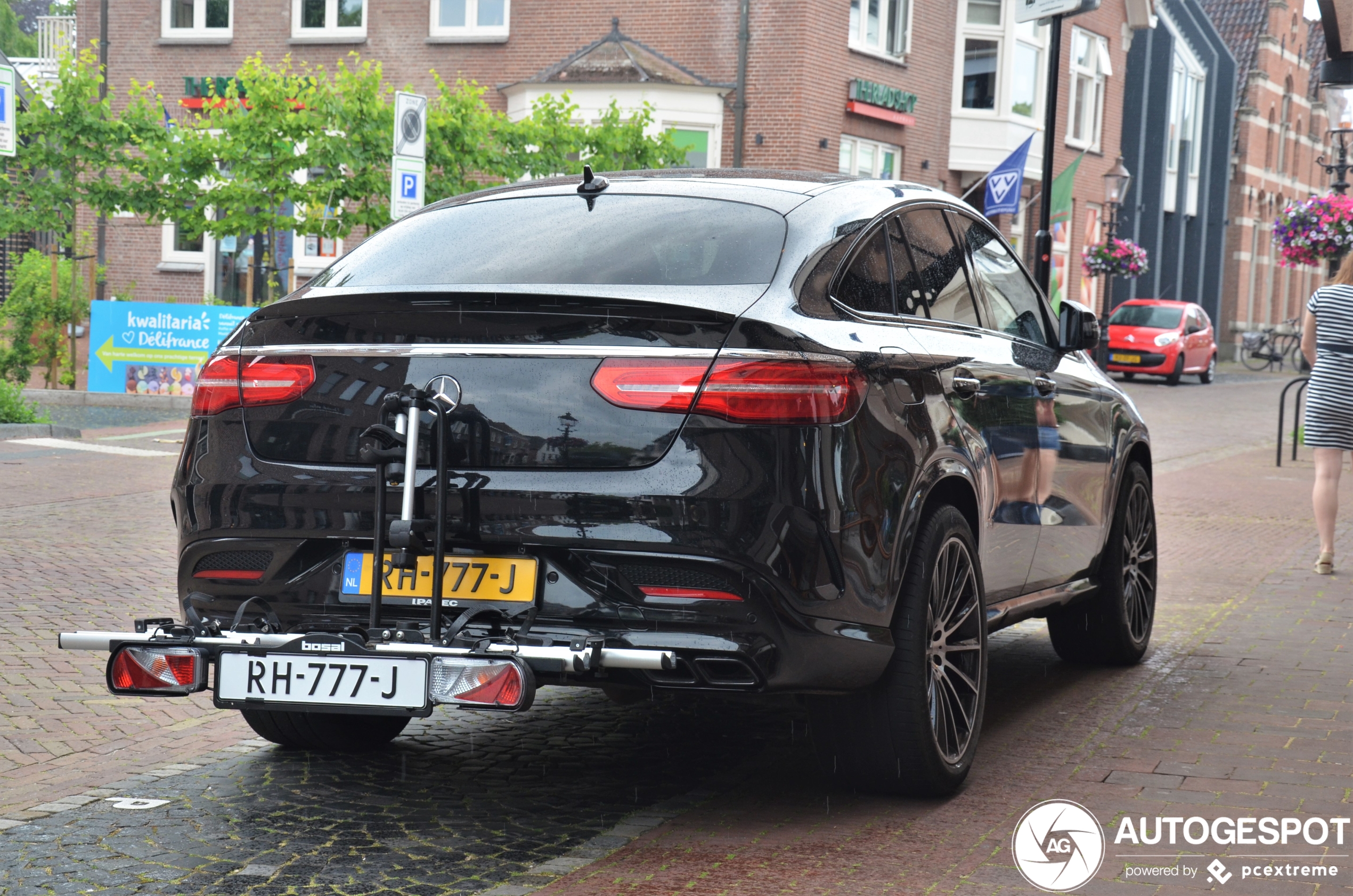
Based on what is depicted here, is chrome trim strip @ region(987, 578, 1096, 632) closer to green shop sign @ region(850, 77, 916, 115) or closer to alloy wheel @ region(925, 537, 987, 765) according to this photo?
alloy wheel @ region(925, 537, 987, 765)

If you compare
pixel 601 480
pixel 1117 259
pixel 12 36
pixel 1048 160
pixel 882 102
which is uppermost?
pixel 12 36

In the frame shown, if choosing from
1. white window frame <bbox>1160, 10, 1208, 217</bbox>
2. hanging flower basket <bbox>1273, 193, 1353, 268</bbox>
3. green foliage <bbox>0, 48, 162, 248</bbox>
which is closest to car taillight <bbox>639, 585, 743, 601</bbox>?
hanging flower basket <bbox>1273, 193, 1353, 268</bbox>

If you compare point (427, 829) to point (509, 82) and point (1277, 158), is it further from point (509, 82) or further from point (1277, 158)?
point (1277, 158)

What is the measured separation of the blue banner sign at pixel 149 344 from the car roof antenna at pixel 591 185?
626 inches

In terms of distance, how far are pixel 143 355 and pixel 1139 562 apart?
52.3ft

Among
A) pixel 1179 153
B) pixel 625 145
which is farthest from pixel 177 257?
pixel 1179 153

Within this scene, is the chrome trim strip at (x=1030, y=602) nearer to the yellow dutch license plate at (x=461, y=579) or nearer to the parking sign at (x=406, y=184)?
the yellow dutch license plate at (x=461, y=579)

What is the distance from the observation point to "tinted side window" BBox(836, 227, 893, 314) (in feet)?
14.1

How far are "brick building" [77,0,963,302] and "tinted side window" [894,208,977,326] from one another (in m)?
19.7

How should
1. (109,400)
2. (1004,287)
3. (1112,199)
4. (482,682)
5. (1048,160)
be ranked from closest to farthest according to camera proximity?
1. (482,682)
2. (1004,287)
3. (1048,160)
4. (109,400)
5. (1112,199)

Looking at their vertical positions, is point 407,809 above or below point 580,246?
below

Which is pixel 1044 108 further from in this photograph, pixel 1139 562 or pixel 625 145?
pixel 1139 562

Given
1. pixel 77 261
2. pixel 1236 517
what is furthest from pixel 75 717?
pixel 77 261

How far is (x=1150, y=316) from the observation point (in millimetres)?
34406
